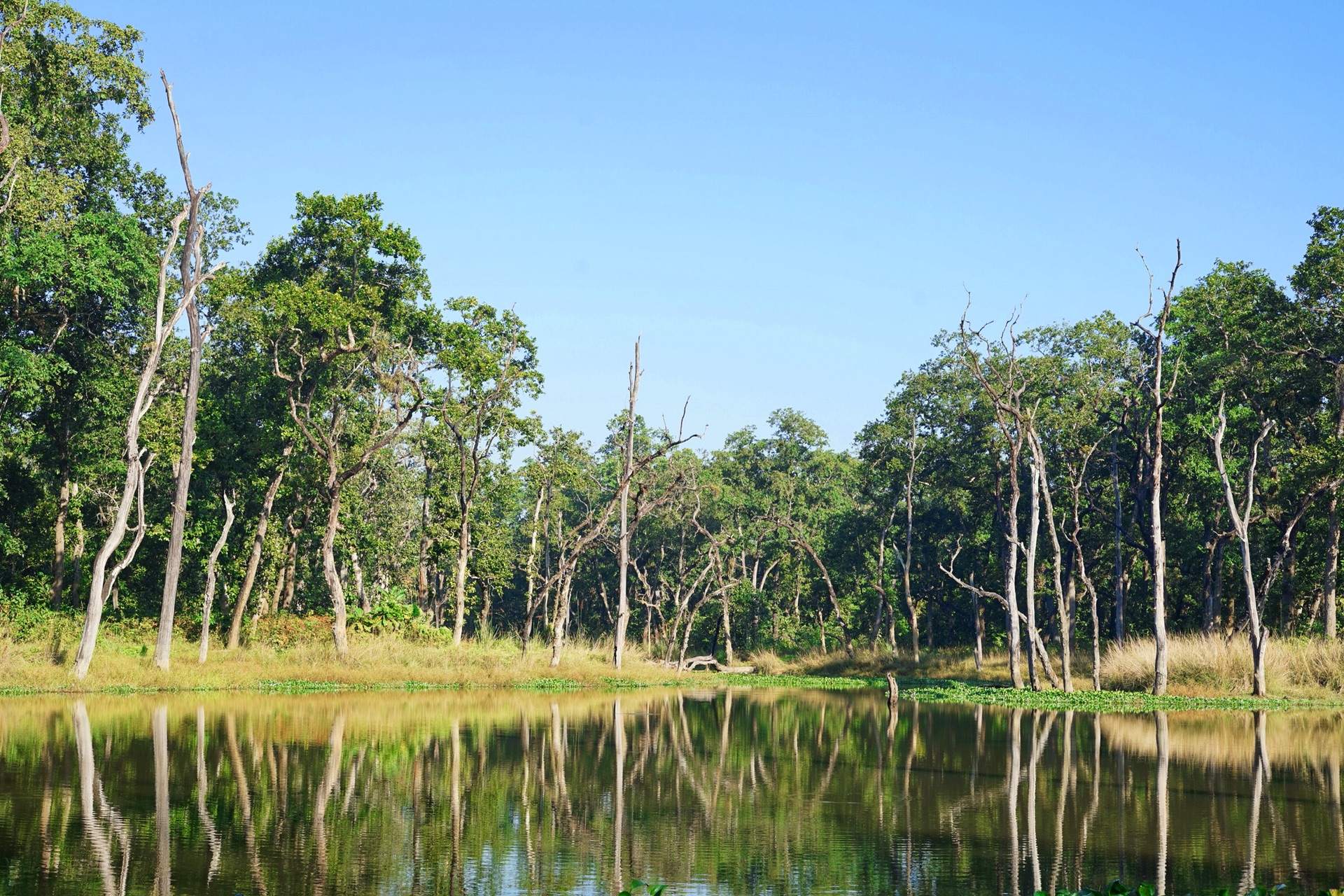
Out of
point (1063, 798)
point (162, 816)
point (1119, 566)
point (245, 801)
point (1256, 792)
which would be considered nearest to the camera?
point (162, 816)

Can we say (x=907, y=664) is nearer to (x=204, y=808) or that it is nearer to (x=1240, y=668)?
(x=1240, y=668)

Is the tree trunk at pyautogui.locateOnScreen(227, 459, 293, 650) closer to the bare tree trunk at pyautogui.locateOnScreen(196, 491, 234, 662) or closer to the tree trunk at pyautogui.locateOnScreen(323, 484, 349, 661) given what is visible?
the bare tree trunk at pyautogui.locateOnScreen(196, 491, 234, 662)

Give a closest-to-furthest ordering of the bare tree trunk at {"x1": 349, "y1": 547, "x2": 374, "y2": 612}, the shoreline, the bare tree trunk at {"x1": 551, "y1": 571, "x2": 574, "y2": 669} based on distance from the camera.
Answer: the shoreline, the bare tree trunk at {"x1": 551, "y1": 571, "x2": 574, "y2": 669}, the bare tree trunk at {"x1": 349, "y1": 547, "x2": 374, "y2": 612}

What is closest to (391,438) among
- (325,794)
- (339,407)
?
(339,407)

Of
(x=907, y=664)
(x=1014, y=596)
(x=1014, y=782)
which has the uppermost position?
(x=1014, y=596)

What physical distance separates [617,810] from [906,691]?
31.8 metres

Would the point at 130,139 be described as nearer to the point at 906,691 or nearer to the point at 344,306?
the point at 344,306

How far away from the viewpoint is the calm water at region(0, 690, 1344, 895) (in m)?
13.1

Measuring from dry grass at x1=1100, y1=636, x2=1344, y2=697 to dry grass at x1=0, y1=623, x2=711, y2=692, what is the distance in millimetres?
20914

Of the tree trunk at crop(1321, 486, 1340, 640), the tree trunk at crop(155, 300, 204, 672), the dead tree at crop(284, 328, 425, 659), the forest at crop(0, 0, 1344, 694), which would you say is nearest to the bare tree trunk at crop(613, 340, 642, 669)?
the forest at crop(0, 0, 1344, 694)

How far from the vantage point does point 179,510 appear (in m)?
41.4

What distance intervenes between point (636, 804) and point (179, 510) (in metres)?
28.3

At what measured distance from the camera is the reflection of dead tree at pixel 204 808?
13.1 m

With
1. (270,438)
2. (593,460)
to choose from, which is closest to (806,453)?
(593,460)
